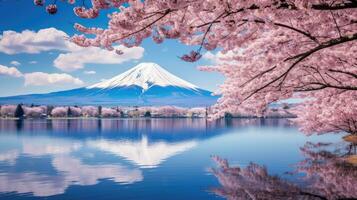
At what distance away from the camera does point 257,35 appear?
10.0 meters

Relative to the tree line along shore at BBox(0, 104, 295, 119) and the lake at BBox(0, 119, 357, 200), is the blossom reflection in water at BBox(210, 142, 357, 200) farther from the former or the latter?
the tree line along shore at BBox(0, 104, 295, 119)

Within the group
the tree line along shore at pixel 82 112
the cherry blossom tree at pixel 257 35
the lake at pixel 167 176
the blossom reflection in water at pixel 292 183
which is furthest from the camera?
the tree line along shore at pixel 82 112

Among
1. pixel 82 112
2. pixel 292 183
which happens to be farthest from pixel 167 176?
pixel 82 112

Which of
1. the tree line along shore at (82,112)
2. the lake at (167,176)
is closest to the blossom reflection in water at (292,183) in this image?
the lake at (167,176)

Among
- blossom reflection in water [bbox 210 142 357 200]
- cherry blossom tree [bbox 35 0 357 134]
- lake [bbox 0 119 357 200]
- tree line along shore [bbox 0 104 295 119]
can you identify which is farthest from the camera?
tree line along shore [bbox 0 104 295 119]

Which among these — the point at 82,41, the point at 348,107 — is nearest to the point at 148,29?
the point at 82,41

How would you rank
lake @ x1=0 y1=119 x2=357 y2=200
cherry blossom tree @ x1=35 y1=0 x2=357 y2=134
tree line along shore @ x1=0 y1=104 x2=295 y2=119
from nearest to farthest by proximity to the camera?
cherry blossom tree @ x1=35 y1=0 x2=357 y2=134
lake @ x1=0 y1=119 x2=357 y2=200
tree line along shore @ x1=0 y1=104 x2=295 y2=119

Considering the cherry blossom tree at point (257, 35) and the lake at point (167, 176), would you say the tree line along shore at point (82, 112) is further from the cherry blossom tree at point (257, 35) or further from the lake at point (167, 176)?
the cherry blossom tree at point (257, 35)

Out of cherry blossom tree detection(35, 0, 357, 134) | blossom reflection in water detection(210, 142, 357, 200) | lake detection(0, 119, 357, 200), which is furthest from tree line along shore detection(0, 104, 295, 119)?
cherry blossom tree detection(35, 0, 357, 134)

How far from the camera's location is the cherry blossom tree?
6336 millimetres

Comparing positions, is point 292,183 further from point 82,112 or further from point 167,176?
point 82,112

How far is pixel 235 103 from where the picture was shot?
12.4 m

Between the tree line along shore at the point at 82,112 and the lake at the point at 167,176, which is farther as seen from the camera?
the tree line along shore at the point at 82,112

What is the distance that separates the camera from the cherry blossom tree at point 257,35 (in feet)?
20.8
